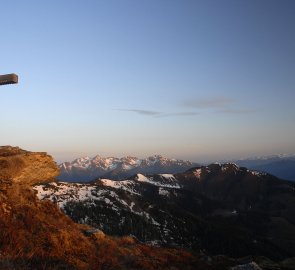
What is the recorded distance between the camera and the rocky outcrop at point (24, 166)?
2128 centimetres

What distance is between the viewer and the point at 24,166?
22.1 m

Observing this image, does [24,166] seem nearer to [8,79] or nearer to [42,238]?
[42,238]

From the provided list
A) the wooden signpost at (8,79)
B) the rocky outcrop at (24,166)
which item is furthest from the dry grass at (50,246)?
the wooden signpost at (8,79)

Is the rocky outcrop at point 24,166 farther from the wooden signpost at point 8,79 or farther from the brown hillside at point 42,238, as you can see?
the wooden signpost at point 8,79

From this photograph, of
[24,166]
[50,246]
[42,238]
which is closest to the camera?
[50,246]

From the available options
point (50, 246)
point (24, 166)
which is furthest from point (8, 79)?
point (24, 166)

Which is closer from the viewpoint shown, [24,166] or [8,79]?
[8,79]

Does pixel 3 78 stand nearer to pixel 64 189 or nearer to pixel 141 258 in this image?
pixel 141 258

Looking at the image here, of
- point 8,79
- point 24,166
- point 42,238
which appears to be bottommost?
point 42,238

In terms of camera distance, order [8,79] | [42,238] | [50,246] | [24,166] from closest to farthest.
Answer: [8,79], [50,246], [42,238], [24,166]

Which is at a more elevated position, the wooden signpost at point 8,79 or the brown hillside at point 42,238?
the wooden signpost at point 8,79

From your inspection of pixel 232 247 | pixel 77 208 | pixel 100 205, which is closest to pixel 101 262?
pixel 77 208

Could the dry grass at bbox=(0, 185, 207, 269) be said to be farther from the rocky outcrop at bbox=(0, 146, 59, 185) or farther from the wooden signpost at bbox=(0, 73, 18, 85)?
the wooden signpost at bbox=(0, 73, 18, 85)

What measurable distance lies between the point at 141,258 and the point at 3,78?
13235 millimetres
